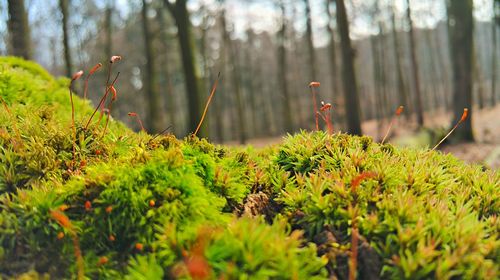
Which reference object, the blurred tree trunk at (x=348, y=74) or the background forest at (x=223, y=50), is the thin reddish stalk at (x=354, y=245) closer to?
the background forest at (x=223, y=50)

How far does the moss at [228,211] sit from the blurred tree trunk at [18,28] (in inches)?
191

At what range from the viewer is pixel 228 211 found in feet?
6.63

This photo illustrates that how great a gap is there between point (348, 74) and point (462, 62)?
368 cm

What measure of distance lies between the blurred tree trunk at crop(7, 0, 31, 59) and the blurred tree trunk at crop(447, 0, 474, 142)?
10.9 metres

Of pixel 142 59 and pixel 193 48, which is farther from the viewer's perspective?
pixel 142 59

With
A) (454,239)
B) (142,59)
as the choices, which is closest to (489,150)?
(454,239)

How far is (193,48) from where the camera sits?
8062 mm

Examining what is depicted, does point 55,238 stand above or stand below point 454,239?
above

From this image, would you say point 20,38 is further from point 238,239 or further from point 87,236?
point 238,239

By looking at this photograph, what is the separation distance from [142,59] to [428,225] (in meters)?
30.3

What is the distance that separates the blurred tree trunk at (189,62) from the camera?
7.87 metres

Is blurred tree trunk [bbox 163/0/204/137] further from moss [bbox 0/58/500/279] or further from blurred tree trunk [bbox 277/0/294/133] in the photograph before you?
blurred tree trunk [bbox 277/0/294/133]

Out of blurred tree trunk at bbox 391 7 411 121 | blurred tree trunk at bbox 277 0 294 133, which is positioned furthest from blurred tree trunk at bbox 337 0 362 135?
blurred tree trunk at bbox 277 0 294 133

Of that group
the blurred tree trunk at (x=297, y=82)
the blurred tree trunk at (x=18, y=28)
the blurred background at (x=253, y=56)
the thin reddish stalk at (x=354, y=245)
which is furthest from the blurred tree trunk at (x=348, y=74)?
the blurred tree trunk at (x=297, y=82)
